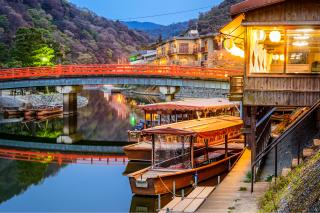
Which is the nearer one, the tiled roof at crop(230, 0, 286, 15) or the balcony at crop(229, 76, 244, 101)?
the tiled roof at crop(230, 0, 286, 15)

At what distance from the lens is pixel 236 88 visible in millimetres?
19656

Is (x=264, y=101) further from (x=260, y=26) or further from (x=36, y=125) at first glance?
(x=36, y=125)

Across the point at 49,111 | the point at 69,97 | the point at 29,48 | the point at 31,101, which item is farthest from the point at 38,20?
the point at 69,97

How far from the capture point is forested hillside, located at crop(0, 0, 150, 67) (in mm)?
73938

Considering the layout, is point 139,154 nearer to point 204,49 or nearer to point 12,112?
point 12,112

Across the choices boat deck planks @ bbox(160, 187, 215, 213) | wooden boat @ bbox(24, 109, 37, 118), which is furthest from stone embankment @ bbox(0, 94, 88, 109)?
boat deck planks @ bbox(160, 187, 215, 213)

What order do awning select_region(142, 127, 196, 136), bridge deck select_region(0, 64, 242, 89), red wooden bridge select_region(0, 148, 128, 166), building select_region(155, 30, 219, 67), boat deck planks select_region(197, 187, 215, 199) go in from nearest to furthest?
boat deck planks select_region(197, 187, 215, 199), awning select_region(142, 127, 196, 136), red wooden bridge select_region(0, 148, 128, 166), bridge deck select_region(0, 64, 242, 89), building select_region(155, 30, 219, 67)

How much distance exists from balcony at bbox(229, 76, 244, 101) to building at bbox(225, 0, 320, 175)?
2.08 ft

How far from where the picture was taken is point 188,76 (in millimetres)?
52281

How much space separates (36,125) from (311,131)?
41918 millimetres

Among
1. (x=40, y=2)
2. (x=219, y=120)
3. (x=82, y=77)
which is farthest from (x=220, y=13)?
(x=219, y=120)

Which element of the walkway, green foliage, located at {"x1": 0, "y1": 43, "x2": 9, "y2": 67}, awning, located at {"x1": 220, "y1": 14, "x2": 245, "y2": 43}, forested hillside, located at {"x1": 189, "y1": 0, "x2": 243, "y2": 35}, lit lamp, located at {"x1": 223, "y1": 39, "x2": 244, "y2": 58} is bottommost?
the walkway

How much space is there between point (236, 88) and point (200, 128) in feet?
19.7

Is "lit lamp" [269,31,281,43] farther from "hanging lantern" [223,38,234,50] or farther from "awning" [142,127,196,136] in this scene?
"awning" [142,127,196,136]
